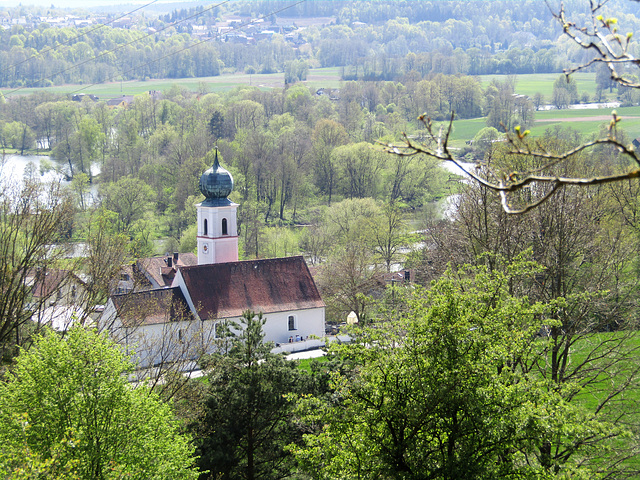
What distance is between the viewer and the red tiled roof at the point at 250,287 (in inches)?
1876

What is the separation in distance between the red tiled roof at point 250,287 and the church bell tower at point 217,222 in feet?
12.7

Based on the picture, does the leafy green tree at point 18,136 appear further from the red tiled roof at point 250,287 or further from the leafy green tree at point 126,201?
the red tiled roof at point 250,287

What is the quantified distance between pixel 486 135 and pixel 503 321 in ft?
302

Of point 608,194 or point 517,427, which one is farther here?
point 608,194

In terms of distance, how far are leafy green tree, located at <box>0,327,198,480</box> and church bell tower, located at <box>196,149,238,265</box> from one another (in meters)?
34.7

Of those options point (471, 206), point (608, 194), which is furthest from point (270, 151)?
point (471, 206)

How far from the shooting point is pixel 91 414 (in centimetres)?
1695

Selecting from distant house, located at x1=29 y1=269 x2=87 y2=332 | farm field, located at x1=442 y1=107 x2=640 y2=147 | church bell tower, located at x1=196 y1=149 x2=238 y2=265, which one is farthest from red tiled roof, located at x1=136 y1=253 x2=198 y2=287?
farm field, located at x1=442 y1=107 x2=640 y2=147

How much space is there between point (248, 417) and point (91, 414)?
6.39m

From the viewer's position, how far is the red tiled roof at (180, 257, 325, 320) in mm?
47656

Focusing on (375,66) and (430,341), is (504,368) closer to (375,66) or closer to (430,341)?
(430,341)

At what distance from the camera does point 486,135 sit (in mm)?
104812

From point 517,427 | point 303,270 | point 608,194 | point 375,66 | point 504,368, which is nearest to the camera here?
point 517,427

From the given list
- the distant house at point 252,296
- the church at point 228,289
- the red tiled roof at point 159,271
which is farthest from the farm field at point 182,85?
the distant house at point 252,296
